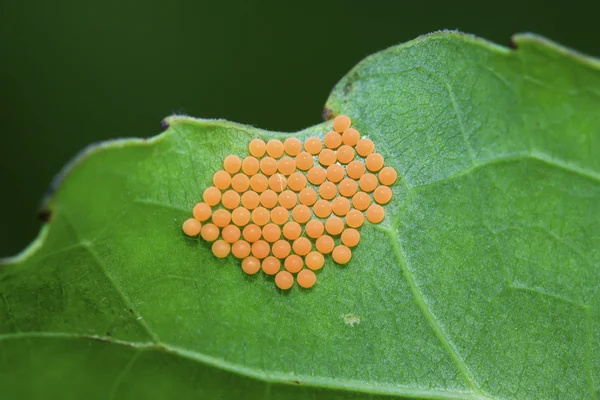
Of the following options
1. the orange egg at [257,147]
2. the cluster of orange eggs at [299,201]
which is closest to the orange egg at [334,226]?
the cluster of orange eggs at [299,201]

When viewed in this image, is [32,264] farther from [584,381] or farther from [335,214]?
[584,381]

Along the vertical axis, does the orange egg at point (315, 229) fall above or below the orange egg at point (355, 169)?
below

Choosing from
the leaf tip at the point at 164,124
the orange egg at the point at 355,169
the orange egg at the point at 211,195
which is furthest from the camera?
the orange egg at the point at 355,169

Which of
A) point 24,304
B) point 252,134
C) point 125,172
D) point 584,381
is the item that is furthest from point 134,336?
point 584,381

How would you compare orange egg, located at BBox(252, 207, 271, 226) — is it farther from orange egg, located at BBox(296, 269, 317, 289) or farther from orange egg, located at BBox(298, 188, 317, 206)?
orange egg, located at BBox(296, 269, 317, 289)

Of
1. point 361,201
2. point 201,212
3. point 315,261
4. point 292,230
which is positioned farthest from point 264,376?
point 361,201

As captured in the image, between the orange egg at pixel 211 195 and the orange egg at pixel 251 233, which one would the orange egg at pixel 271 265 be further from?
the orange egg at pixel 211 195
